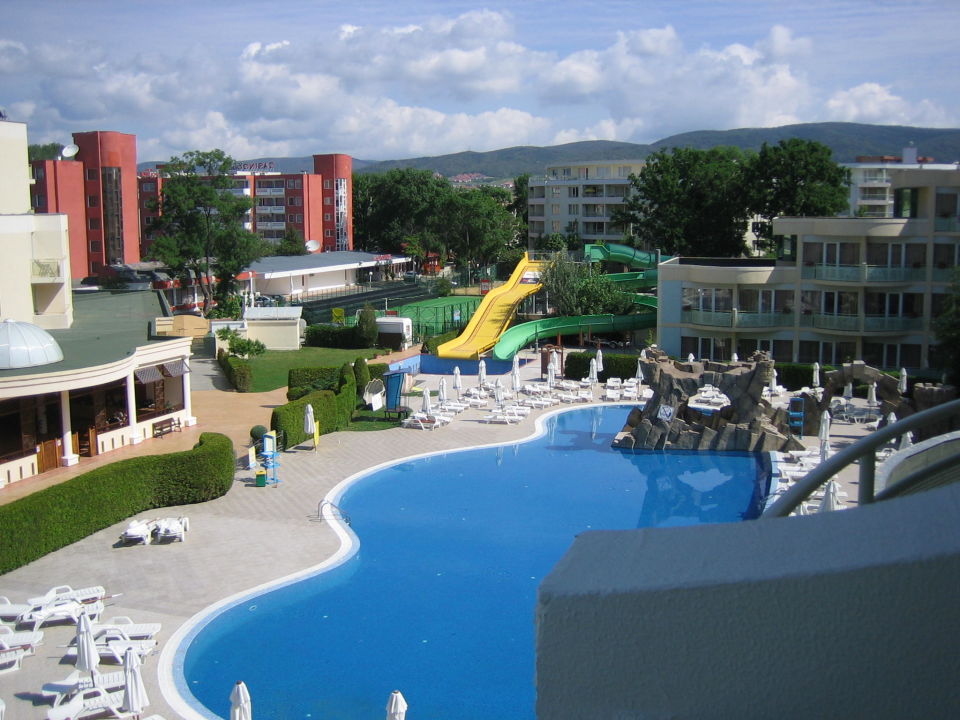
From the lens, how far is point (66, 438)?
22.9 meters

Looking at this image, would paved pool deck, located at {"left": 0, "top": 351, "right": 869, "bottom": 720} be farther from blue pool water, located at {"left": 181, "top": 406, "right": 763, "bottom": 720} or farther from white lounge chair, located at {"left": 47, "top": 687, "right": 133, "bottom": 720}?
blue pool water, located at {"left": 181, "top": 406, "right": 763, "bottom": 720}

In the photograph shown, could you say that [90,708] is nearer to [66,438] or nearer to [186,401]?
[66,438]

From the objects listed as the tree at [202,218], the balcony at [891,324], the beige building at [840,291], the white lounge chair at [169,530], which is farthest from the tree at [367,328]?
the white lounge chair at [169,530]

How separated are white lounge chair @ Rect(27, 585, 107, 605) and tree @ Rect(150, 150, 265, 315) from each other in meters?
39.3

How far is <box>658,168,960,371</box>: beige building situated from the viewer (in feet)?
114

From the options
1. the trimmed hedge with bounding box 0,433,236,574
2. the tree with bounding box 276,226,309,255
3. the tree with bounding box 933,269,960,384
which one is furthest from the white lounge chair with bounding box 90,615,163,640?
the tree with bounding box 276,226,309,255

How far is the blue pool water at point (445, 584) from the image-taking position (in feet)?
44.4

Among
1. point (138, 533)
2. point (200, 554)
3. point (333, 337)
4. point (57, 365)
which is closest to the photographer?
point (200, 554)

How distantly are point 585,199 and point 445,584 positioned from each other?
224 ft

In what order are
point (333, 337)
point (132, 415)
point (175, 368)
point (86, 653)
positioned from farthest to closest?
1. point (333, 337)
2. point (175, 368)
3. point (132, 415)
4. point (86, 653)

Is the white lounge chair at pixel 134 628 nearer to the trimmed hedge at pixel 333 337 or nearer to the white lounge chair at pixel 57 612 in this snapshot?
the white lounge chair at pixel 57 612

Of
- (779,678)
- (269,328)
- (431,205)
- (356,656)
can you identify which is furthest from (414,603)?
(431,205)

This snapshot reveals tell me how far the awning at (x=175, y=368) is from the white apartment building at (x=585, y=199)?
5650 cm

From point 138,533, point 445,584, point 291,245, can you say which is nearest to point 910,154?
point 291,245
